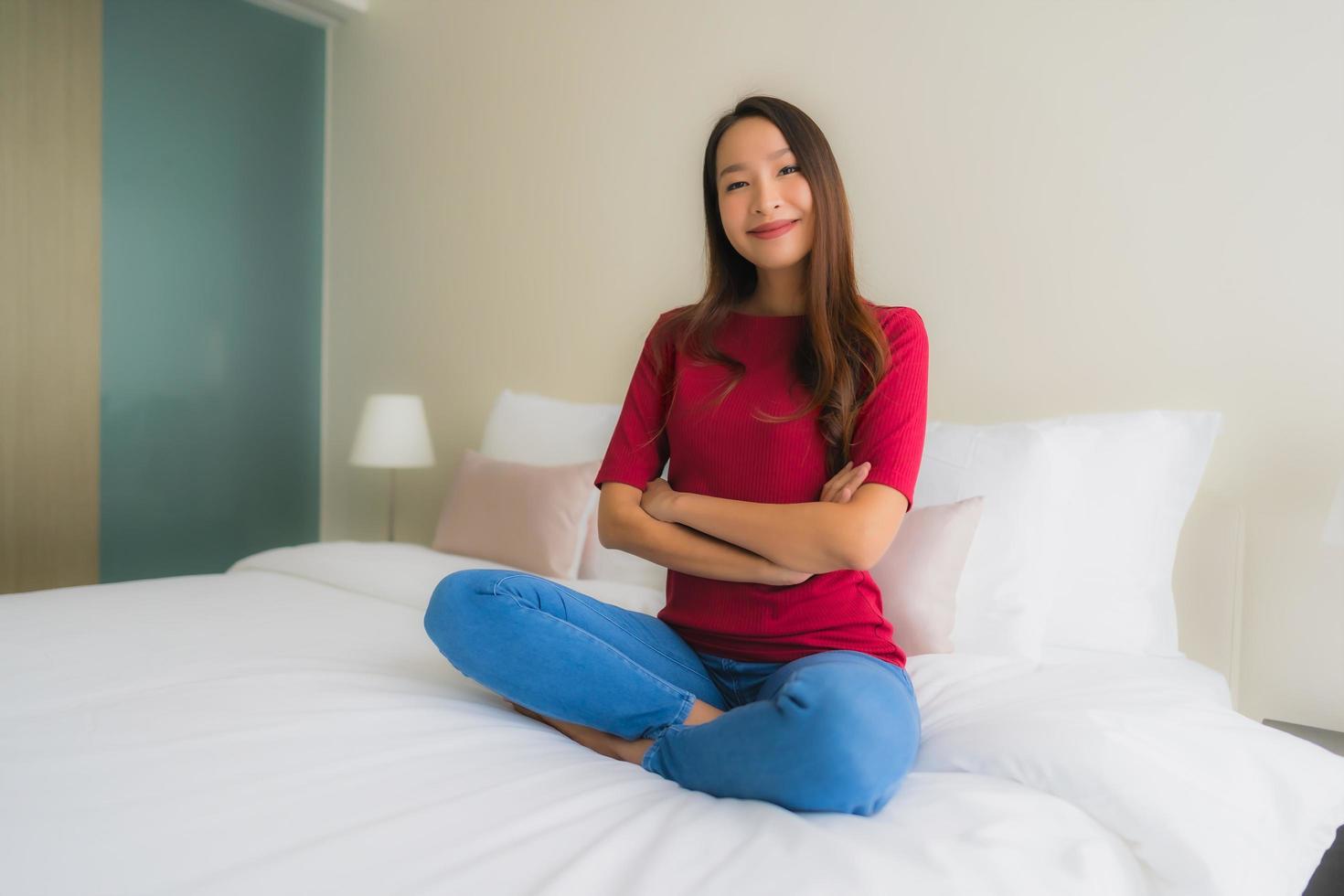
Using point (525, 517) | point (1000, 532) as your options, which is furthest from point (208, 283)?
point (1000, 532)

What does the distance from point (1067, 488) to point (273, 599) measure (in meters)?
1.65

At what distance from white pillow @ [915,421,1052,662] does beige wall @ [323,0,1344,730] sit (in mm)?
403

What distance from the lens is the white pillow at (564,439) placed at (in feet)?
8.09

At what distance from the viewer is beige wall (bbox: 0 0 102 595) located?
3068mm

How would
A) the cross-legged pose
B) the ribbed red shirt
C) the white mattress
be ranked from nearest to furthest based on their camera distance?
the white mattress < the cross-legged pose < the ribbed red shirt

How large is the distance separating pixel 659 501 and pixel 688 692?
0.30 meters

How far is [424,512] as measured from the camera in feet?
11.9

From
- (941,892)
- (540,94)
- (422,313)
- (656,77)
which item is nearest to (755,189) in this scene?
(941,892)

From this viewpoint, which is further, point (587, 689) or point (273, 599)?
point (273, 599)

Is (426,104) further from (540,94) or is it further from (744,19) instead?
(744,19)

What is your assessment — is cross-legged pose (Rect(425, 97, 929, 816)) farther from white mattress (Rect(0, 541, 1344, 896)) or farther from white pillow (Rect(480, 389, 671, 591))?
white pillow (Rect(480, 389, 671, 591))

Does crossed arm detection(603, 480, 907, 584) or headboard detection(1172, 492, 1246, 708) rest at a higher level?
crossed arm detection(603, 480, 907, 584)

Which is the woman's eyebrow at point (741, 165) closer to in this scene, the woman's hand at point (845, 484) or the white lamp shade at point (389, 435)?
the woman's hand at point (845, 484)

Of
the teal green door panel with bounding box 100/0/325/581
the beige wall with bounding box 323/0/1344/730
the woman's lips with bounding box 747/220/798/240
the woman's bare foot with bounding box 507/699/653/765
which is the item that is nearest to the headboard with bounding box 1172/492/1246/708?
the beige wall with bounding box 323/0/1344/730
